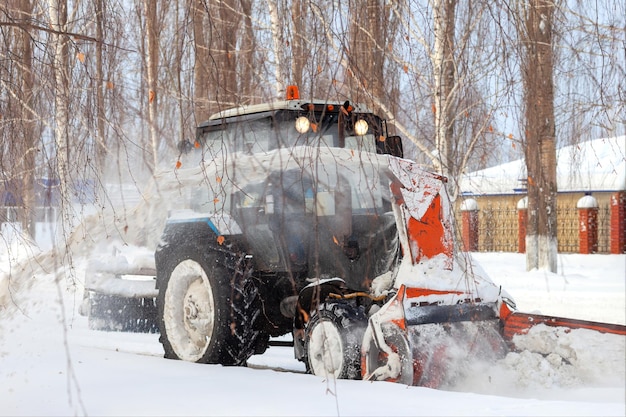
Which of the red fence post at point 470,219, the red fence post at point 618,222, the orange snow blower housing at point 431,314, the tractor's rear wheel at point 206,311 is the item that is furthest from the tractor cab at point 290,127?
the red fence post at point 618,222

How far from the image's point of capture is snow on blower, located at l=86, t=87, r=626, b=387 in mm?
4969

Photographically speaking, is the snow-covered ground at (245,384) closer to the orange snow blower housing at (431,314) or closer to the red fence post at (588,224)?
the orange snow blower housing at (431,314)

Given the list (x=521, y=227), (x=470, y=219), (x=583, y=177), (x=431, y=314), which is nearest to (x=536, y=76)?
(x=431, y=314)

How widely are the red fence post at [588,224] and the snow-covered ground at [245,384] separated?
1679cm

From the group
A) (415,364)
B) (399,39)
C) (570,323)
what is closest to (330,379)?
(415,364)

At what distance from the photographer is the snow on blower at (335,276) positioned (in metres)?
4.97

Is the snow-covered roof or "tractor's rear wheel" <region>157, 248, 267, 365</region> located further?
the snow-covered roof

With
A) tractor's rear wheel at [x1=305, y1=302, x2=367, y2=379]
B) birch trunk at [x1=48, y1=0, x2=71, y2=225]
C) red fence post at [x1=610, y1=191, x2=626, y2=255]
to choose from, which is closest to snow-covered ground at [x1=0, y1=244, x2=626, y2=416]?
tractor's rear wheel at [x1=305, y1=302, x2=367, y2=379]

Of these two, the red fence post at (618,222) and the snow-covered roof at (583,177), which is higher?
the snow-covered roof at (583,177)

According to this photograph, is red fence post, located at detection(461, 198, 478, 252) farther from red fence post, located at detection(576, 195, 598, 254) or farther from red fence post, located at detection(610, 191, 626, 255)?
red fence post, located at detection(610, 191, 626, 255)

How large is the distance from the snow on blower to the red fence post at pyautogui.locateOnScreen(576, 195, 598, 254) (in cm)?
1710

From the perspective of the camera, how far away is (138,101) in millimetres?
4758

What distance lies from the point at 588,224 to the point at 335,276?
58.4 ft

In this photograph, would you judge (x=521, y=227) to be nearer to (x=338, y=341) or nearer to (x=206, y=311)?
(x=206, y=311)
